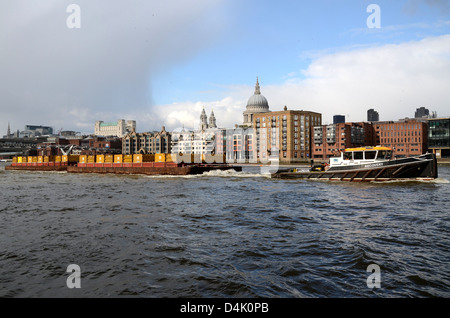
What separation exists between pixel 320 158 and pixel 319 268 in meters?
145

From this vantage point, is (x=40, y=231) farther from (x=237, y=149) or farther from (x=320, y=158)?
(x=237, y=149)

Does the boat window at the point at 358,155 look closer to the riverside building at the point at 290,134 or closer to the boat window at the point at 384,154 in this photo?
the boat window at the point at 384,154

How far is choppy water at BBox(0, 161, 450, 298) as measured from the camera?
9.43m

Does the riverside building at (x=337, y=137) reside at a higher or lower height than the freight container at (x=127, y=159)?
higher

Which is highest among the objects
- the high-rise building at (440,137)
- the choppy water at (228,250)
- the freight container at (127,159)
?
the high-rise building at (440,137)

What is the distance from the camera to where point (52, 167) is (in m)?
93.6

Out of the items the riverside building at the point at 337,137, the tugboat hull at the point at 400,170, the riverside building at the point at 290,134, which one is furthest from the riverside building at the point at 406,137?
the tugboat hull at the point at 400,170

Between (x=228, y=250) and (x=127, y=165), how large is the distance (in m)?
67.9

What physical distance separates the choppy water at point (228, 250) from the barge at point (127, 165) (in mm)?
42182

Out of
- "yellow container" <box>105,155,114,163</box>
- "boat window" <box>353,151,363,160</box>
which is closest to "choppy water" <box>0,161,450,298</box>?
"boat window" <box>353,151,363,160</box>

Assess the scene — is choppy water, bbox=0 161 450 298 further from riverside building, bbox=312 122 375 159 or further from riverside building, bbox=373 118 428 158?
riverside building, bbox=373 118 428 158

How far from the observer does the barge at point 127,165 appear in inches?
2625

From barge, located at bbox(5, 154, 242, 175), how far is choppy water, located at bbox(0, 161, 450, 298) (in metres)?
42.2
